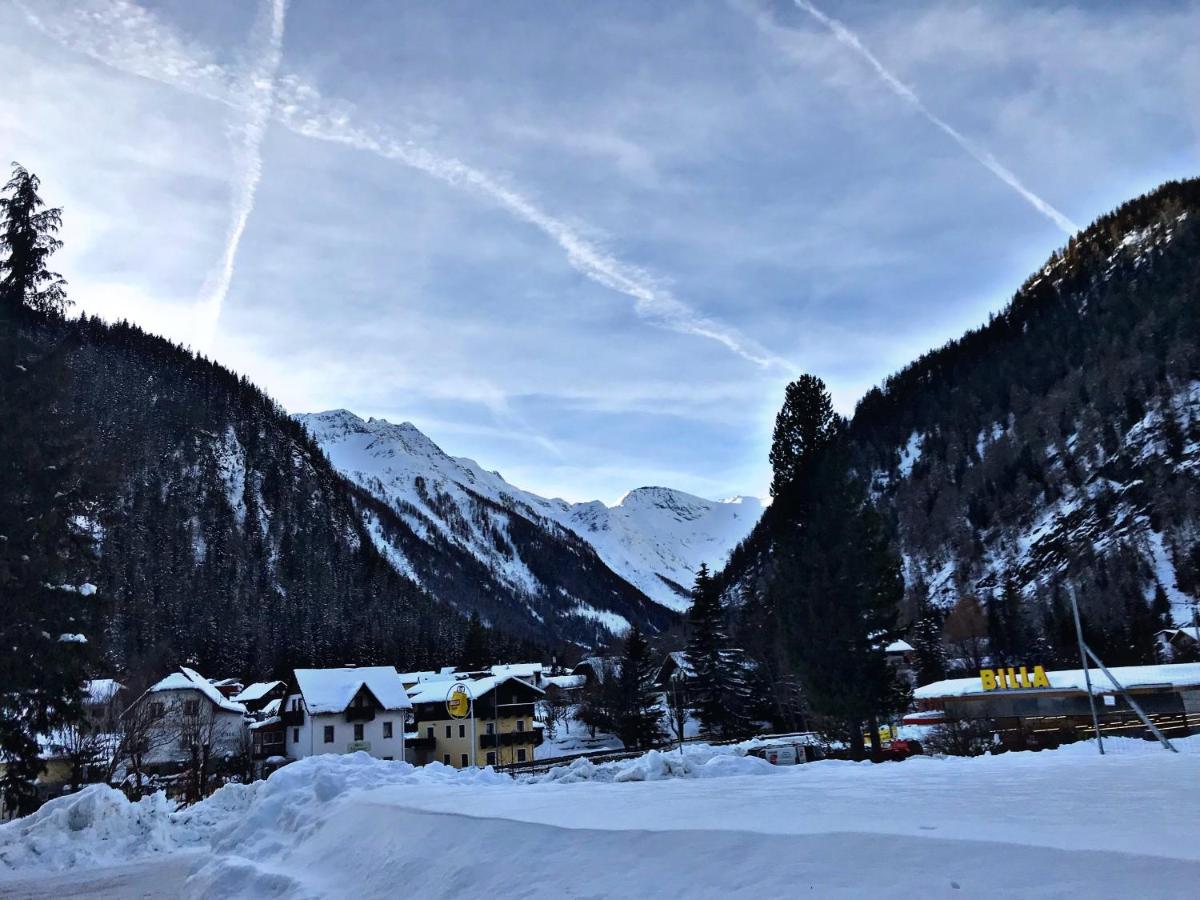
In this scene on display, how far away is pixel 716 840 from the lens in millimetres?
6383

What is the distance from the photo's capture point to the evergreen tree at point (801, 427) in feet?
112

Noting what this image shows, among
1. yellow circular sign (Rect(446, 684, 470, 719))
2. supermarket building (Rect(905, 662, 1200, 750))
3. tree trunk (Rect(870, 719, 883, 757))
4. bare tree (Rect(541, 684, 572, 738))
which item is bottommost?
bare tree (Rect(541, 684, 572, 738))

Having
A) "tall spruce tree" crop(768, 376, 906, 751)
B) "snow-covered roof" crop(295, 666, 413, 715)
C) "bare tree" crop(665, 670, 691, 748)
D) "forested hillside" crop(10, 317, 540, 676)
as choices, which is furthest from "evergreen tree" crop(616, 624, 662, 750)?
"forested hillside" crop(10, 317, 540, 676)

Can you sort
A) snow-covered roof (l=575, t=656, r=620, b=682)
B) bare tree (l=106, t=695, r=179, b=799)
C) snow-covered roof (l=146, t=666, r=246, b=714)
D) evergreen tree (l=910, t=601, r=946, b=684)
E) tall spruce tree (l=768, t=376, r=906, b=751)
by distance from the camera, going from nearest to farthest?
tall spruce tree (l=768, t=376, r=906, b=751) → bare tree (l=106, t=695, r=179, b=799) → snow-covered roof (l=146, t=666, r=246, b=714) → evergreen tree (l=910, t=601, r=946, b=684) → snow-covered roof (l=575, t=656, r=620, b=682)

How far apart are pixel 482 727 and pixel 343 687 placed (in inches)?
442

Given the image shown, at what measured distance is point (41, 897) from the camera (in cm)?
1289

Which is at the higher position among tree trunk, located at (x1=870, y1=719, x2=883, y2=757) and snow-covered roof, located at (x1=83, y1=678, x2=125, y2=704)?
snow-covered roof, located at (x1=83, y1=678, x2=125, y2=704)

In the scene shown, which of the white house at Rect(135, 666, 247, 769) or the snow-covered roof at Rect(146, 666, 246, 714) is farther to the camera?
the snow-covered roof at Rect(146, 666, 246, 714)

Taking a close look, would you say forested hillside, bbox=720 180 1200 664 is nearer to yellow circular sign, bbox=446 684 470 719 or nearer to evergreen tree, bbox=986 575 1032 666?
evergreen tree, bbox=986 575 1032 666

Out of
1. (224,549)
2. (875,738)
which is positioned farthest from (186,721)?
(224,549)

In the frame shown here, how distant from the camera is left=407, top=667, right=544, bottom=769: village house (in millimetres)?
60250

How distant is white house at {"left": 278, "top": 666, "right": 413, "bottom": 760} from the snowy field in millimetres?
41516

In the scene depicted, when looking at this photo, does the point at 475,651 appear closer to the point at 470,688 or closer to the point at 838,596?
the point at 470,688

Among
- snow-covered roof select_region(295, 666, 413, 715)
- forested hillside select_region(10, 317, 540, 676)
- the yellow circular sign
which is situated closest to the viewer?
the yellow circular sign
